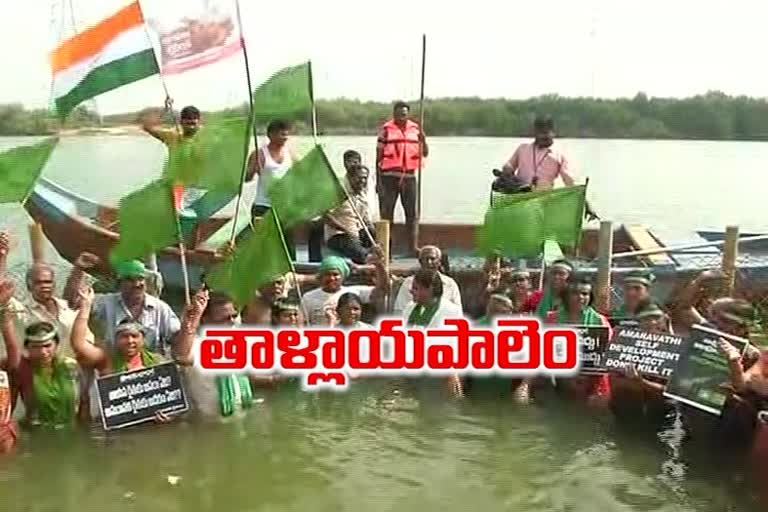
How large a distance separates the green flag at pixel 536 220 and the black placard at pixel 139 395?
296 cm

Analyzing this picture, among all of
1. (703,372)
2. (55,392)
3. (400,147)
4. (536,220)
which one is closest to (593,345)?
(703,372)

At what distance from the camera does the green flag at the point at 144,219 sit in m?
6.93

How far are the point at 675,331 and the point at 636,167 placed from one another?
28.4 m

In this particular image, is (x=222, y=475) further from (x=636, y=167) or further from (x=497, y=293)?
(x=636, y=167)

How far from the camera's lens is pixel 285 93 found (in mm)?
7980

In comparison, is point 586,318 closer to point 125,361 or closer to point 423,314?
point 423,314

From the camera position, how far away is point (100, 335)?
21.7 ft

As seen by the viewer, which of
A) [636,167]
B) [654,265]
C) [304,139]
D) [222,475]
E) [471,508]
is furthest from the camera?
Answer: [636,167]

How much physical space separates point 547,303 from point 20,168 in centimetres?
395

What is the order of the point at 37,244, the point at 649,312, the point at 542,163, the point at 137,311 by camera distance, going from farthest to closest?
the point at 542,163 → the point at 37,244 → the point at 137,311 → the point at 649,312

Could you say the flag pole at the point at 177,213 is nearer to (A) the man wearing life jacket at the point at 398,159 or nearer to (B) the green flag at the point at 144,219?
(B) the green flag at the point at 144,219

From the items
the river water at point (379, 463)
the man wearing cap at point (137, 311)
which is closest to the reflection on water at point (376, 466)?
the river water at point (379, 463)

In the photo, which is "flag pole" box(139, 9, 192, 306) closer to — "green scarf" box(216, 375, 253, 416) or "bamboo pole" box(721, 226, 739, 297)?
"green scarf" box(216, 375, 253, 416)

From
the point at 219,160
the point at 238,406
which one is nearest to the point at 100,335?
the point at 238,406
